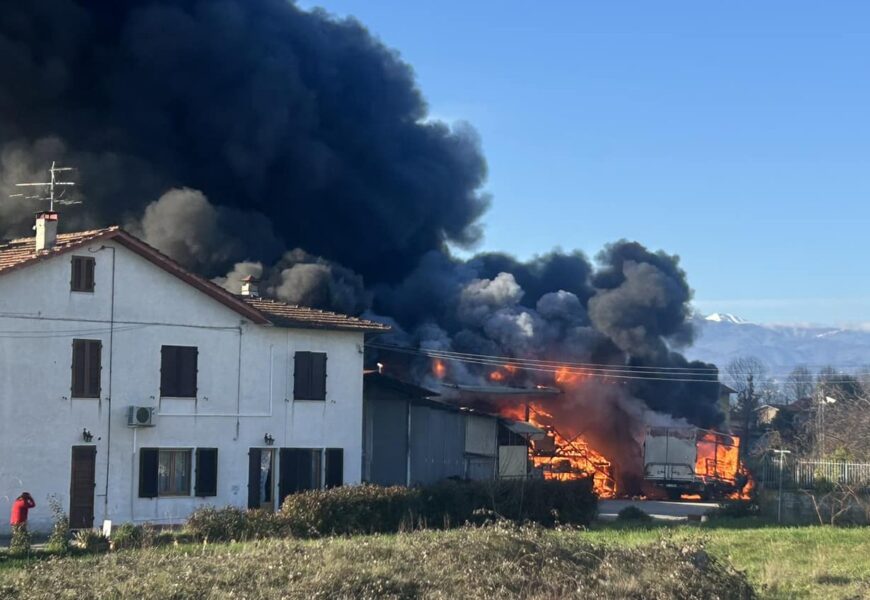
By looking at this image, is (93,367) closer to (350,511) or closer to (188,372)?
(188,372)

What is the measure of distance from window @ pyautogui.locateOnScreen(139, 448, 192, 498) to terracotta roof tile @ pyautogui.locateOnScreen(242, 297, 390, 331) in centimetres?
506

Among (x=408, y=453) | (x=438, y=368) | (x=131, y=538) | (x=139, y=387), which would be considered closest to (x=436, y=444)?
(x=408, y=453)

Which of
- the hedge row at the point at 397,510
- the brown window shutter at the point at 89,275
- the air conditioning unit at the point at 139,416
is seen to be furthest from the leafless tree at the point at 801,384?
the brown window shutter at the point at 89,275

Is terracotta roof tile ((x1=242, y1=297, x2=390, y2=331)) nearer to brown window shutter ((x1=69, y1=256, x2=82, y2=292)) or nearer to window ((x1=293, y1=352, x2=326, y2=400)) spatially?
window ((x1=293, y1=352, x2=326, y2=400))

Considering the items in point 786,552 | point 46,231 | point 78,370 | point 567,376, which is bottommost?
point 786,552

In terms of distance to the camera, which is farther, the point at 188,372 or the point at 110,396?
the point at 188,372

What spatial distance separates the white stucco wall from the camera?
1248 inches

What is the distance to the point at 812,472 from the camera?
1529 inches

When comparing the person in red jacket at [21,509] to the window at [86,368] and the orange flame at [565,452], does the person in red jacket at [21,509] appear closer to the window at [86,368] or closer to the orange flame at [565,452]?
the window at [86,368]

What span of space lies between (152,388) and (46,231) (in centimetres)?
525

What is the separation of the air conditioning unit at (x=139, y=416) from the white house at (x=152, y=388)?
0.04 metres

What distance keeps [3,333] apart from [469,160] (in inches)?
1904

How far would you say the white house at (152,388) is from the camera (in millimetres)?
31906

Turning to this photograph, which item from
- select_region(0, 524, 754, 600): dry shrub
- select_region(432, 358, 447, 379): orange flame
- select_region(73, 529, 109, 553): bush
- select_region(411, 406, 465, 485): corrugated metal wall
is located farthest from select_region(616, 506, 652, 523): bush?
select_region(432, 358, 447, 379): orange flame
